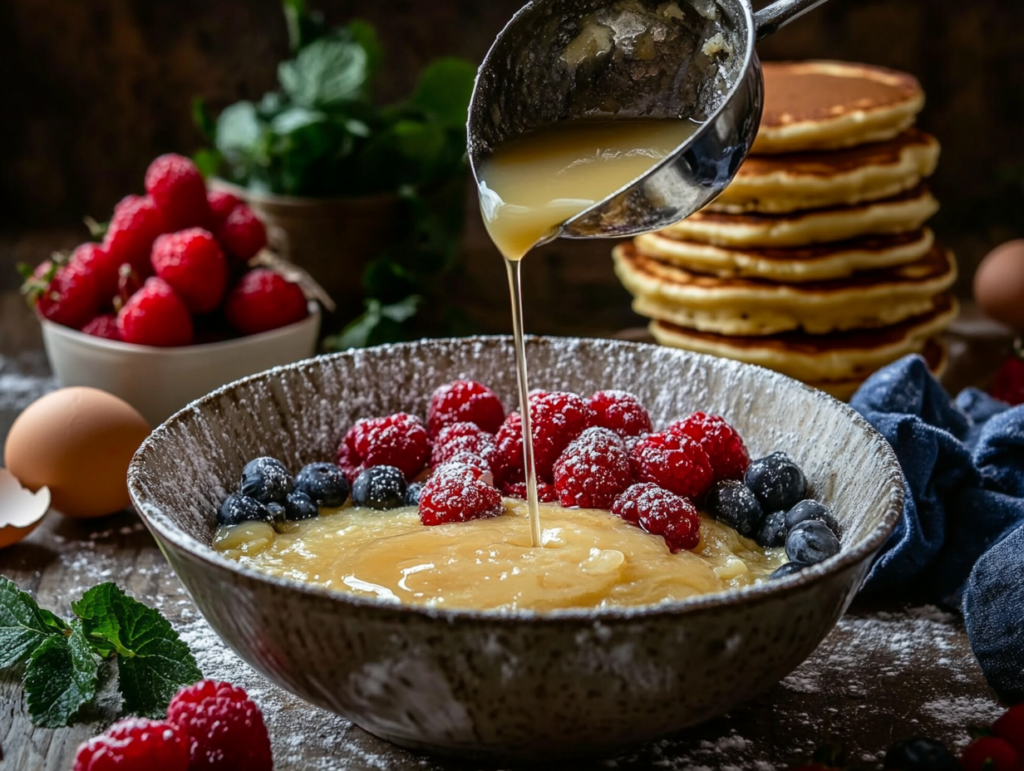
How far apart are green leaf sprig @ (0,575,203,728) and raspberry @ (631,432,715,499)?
0.69 metres

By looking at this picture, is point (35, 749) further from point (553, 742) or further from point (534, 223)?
point (534, 223)

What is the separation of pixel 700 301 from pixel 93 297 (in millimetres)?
1319

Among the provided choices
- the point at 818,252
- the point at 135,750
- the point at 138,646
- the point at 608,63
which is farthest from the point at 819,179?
the point at 135,750

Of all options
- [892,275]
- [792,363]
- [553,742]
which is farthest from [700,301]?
[553,742]

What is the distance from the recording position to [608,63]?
1.77m

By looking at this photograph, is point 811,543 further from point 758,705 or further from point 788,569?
point 758,705

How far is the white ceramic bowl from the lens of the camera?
2.43 metres

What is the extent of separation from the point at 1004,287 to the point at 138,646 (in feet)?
7.51

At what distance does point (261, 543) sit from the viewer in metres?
1.63

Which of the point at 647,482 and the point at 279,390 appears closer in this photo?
the point at 647,482

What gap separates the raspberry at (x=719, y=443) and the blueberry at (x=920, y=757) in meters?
0.51

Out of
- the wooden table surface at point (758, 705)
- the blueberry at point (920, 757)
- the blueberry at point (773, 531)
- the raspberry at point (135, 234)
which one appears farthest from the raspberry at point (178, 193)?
the blueberry at point (920, 757)

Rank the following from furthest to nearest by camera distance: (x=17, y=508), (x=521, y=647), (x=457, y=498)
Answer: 1. (x=17, y=508)
2. (x=457, y=498)
3. (x=521, y=647)

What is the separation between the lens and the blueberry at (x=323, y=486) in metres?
1.79
